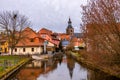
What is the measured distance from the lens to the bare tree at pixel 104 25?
24016 millimetres

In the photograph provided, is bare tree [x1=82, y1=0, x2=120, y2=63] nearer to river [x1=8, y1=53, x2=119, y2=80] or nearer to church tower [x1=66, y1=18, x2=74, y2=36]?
river [x1=8, y1=53, x2=119, y2=80]

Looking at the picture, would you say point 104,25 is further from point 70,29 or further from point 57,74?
point 70,29

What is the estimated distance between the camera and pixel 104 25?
25328mm

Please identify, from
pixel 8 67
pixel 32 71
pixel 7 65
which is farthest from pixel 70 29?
pixel 8 67

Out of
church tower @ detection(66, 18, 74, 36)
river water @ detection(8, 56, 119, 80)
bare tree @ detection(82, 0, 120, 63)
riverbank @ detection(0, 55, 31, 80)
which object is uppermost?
church tower @ detection(66, 18, 74, 36)

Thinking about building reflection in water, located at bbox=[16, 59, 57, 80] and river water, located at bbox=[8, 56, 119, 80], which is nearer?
river water, located at bbox=[8, 56, 119, 80]

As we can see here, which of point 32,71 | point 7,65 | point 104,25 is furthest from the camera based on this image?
point 32,71

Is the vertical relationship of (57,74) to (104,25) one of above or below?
below

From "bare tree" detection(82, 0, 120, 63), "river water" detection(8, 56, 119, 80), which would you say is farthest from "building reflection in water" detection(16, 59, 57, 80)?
"bare tree" detection(82, 0, 120, 63)

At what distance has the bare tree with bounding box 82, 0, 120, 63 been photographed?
24.0 meters

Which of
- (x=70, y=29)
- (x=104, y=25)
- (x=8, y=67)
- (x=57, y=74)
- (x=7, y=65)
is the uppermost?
(x=70, y=29)

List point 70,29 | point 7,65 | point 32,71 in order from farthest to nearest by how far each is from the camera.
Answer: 1. point 70,29
2. point 32,71
3. point 7,65

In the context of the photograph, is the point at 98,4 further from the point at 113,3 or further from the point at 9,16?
the point at 9,16

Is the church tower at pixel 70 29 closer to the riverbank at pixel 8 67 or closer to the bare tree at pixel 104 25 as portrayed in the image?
the riverbank at pixel 8 67
